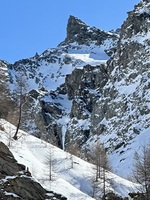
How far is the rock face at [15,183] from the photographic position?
99.8 ft

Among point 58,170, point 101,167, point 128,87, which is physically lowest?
point 58,170

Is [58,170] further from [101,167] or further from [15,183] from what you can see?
[15,183]

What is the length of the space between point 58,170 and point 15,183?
14483mm

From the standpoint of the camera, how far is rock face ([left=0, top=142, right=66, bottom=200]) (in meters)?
30.4

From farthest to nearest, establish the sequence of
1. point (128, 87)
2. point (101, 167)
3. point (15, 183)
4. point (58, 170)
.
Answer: point (128, 87) → point (101, 167) → point (58, 170) → point (15, 183)

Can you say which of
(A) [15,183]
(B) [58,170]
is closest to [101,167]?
(B) [58,170]

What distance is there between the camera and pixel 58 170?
149 feet

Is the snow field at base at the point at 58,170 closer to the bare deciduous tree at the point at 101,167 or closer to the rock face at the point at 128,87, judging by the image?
the bare deciduous tree at the point at 101,167

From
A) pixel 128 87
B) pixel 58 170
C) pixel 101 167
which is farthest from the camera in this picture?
pixel 128 87

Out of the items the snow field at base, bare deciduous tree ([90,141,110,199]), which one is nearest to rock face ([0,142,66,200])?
the snow field at base

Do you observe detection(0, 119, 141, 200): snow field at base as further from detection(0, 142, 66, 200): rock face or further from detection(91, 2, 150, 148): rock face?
detection(91, 2, 150, 148): rock face

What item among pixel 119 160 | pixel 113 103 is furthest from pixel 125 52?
A: pixel 119 160

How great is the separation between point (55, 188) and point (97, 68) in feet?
537

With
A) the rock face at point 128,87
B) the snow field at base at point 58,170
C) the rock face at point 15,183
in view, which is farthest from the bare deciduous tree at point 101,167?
the rock face at point 128,87
